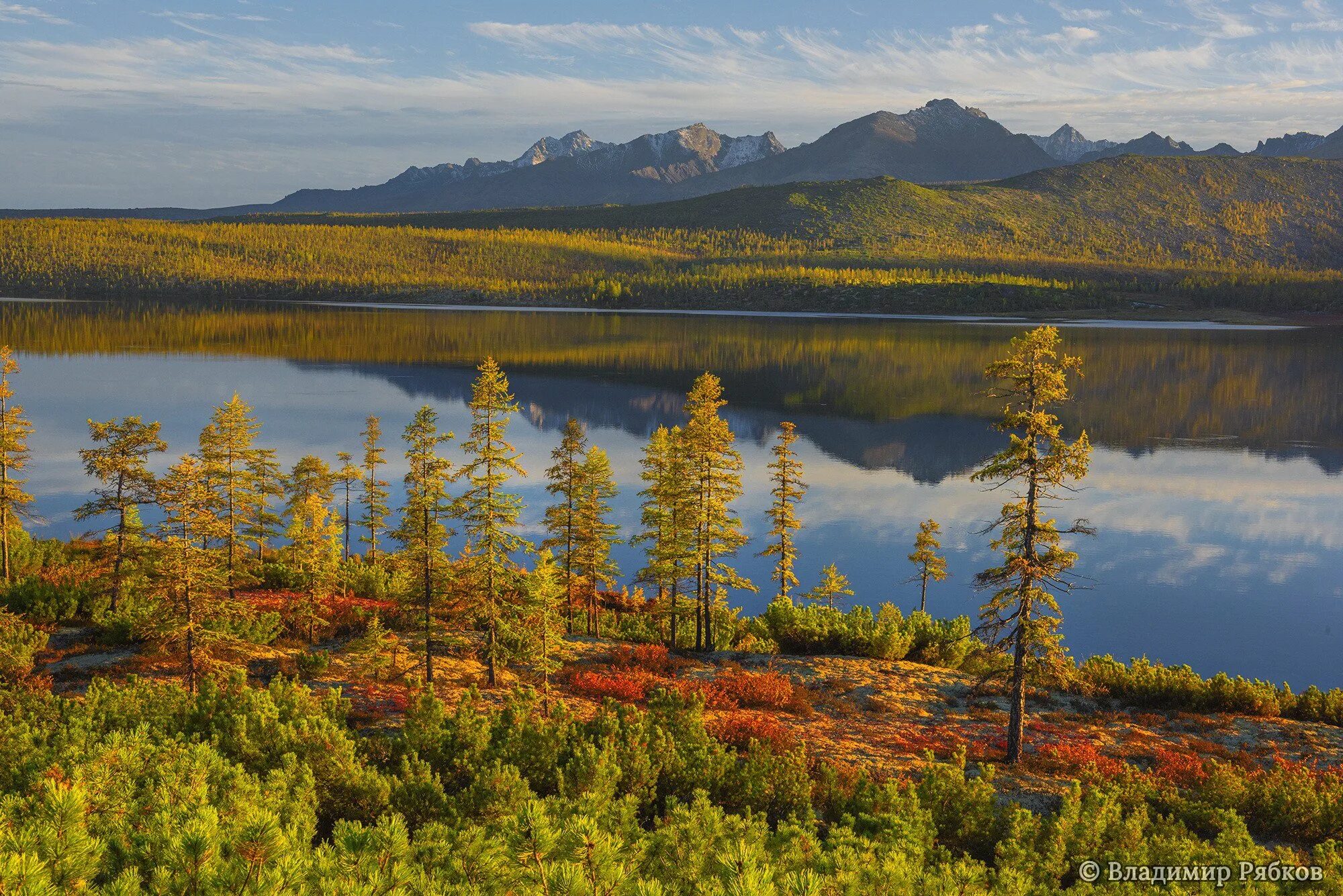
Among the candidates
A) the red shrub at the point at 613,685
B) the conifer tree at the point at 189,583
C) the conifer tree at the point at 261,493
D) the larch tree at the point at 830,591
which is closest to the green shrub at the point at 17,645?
the conifer tree at the point at 189,583

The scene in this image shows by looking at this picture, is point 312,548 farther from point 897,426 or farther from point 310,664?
point 897,426

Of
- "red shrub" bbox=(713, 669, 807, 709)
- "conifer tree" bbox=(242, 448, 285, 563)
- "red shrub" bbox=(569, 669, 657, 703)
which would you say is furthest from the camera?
"conifer tree" bbox=(242, 448, 285, 563)

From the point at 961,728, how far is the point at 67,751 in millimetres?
18123

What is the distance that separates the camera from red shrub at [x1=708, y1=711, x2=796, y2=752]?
1773cm

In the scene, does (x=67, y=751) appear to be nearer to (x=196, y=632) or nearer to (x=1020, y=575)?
(x=196, y=632)

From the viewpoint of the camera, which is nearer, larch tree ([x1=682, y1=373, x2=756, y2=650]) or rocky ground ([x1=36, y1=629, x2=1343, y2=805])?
rocky ground ([x1=36, y1=629, x2=1343, y2=805])

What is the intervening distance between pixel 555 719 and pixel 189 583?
811 cm

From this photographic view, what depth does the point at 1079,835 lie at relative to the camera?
1285cm

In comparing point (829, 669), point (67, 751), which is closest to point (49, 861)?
point (67, 751)

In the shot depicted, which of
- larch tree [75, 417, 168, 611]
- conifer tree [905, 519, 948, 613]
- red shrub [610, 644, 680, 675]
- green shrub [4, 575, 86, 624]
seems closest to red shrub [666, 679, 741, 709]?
red shrub [610, 644, 680, 675]

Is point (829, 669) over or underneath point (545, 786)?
underneath

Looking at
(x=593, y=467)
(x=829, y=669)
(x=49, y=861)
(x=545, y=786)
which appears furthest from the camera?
(x=593, y=467)

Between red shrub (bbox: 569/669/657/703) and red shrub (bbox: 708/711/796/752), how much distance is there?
3362 mm

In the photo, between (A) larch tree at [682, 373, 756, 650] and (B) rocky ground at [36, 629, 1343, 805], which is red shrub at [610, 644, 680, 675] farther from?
(A) larch tree at [682, 373, 756, 650]
